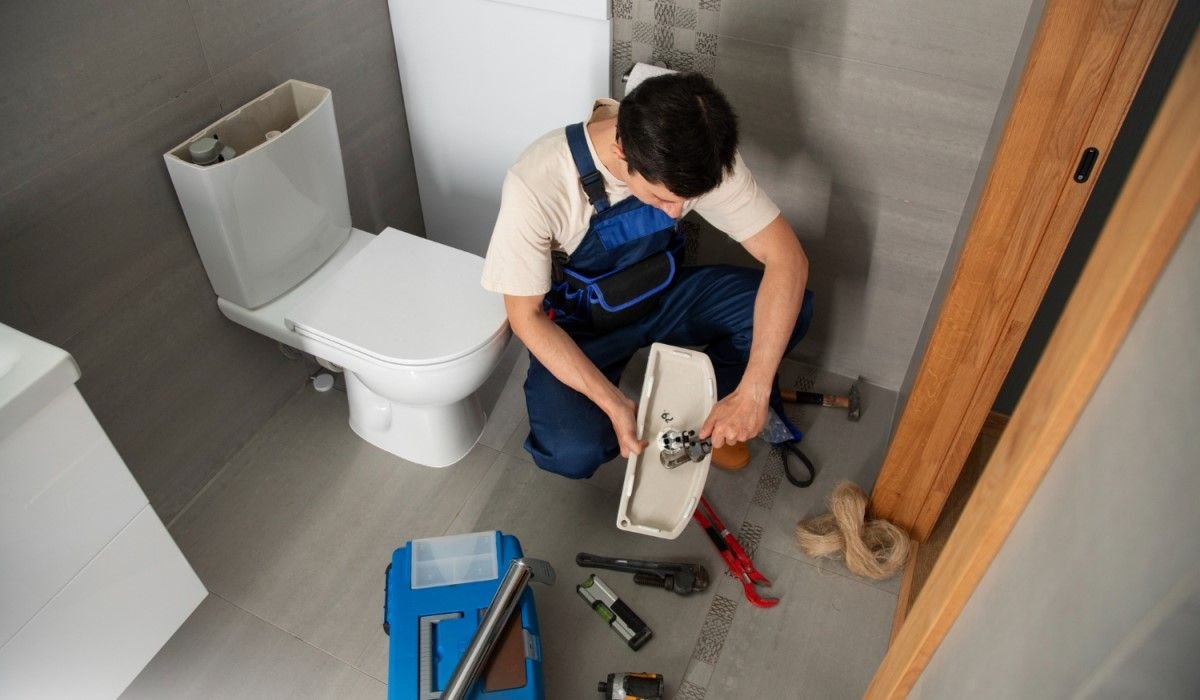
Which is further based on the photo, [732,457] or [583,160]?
[732,457]

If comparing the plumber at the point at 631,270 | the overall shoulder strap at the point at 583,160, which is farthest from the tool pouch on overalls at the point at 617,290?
the overall shoulder strap at the point at 583,160

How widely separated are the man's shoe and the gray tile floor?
0.03 metres

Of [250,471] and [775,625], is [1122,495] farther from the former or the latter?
[250,471]

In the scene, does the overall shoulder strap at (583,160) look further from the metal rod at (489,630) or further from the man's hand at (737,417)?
the metal rod at (489,630)

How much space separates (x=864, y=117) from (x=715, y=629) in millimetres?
1050

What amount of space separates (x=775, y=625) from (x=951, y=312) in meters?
0.71

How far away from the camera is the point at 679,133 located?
1.30 metres

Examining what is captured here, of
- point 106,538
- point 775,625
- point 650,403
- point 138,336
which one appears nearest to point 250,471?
point 138,336

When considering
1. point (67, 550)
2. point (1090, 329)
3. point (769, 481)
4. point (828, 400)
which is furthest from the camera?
point (828, 400)

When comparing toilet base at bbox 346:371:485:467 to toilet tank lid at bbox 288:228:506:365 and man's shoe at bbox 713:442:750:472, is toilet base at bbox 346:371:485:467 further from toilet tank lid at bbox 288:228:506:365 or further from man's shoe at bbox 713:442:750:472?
man's shoe at bbox 713:442:750:472

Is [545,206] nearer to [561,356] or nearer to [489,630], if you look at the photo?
[561,356]

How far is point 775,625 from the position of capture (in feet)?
5.58

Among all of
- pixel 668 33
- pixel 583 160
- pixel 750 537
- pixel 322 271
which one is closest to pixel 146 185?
pixel 322 271

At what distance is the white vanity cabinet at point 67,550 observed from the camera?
1.11 meters
